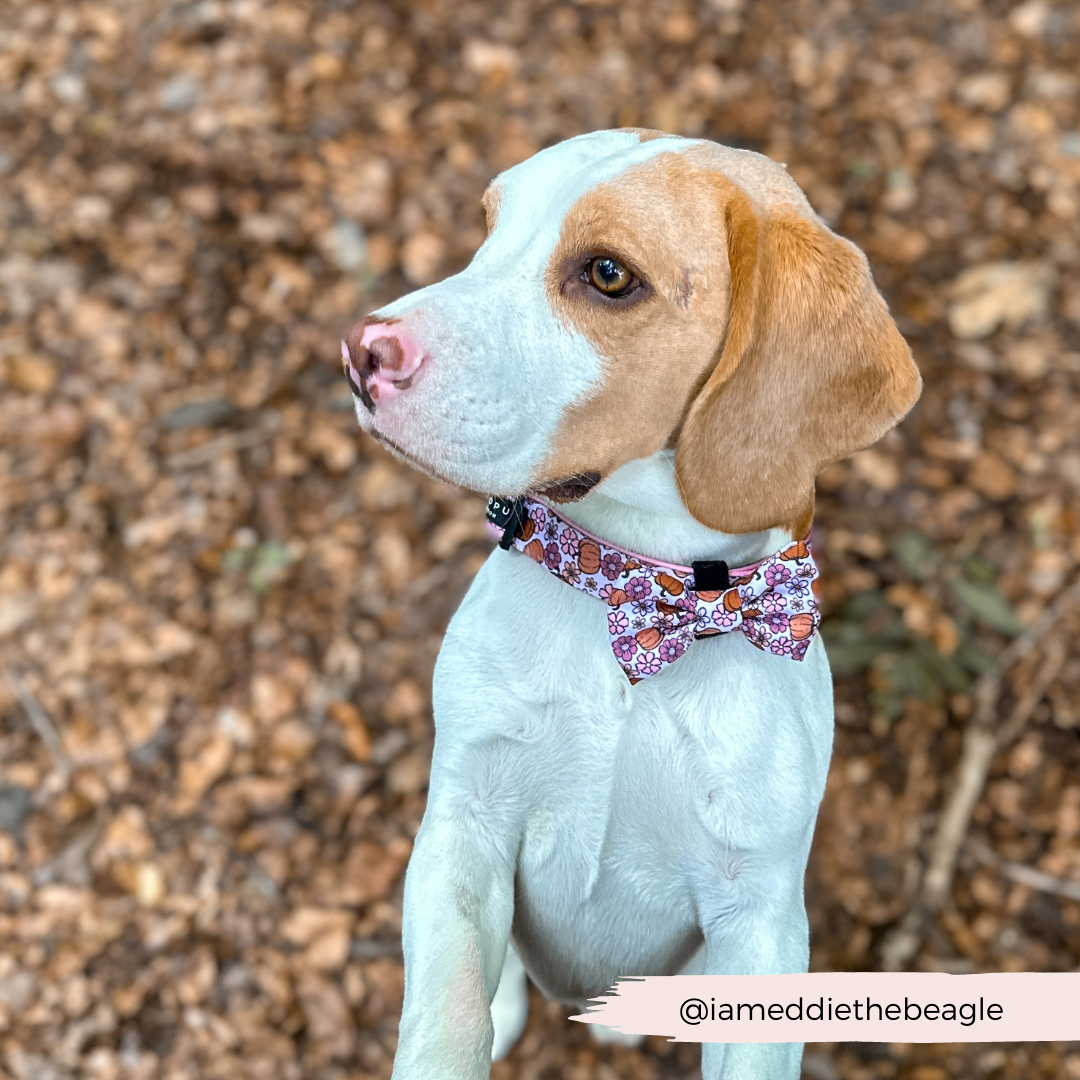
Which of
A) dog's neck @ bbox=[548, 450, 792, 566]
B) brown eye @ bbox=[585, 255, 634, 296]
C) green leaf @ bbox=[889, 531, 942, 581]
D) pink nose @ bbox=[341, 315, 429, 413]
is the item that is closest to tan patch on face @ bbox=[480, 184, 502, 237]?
brown eye @ bbox=[585, 255, 634, 296]

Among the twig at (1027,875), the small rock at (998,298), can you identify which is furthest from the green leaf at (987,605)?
the small rock at (998,298)

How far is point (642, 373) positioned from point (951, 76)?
3862 millimetres

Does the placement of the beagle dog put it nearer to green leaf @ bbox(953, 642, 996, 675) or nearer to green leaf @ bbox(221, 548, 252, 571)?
green leaf @ bbox(953, 642, 996, 675)

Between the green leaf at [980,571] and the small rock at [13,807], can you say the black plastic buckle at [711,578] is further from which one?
the small rock at [13,807]

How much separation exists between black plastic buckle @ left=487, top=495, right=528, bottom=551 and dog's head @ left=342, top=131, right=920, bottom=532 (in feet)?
0.60

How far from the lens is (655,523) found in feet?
6.39

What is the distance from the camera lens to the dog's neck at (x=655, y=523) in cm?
190

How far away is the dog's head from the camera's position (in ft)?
5.72

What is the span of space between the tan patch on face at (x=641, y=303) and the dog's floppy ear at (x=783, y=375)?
0.04m

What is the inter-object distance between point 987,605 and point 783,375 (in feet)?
6.81

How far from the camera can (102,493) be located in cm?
373

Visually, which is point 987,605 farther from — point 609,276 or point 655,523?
point 609,276

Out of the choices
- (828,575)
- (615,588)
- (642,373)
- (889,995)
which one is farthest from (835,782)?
(642,373)

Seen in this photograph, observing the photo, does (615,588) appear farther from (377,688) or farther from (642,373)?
(377,688)
